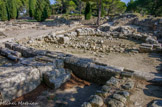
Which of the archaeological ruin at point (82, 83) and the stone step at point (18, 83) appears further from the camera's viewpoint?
the stone step at point (18, 83)

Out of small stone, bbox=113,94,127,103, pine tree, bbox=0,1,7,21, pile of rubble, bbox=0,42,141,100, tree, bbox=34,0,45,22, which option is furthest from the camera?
pine tree, bbox=0,1,7,21

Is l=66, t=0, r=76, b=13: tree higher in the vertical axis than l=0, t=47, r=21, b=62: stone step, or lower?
higher

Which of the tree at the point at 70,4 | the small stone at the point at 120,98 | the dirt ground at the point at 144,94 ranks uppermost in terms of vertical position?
the tree at the point at 70,4

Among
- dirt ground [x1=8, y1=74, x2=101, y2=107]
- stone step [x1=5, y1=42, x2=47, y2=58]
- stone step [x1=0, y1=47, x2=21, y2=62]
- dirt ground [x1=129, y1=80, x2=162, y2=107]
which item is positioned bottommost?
dirt ground [x1=8, y1=74, x2=101, y2=107]

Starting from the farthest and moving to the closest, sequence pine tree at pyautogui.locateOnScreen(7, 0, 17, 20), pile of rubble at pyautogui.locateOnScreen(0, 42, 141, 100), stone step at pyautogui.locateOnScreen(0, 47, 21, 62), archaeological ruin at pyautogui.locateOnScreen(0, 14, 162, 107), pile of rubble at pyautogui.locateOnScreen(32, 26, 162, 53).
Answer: pine tree at pyautogui.locateOnScreen(7, 0, 17, 20) → pile of rubble at pyautogui.locateOnScreen(32, 26, 162, 53) → stone step at pyautogui.locateOnScreen(0, 47, 21, 62) → pile of rubble at pyautogui.locateOnScreen(0, 42, 141, 100) → archaeological ruin at pyautogui.locateOnScreen(0, 14, 162, 107)

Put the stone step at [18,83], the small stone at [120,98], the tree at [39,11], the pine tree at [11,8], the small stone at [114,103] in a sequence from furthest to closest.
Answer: the pine tree at [11,8], the tree at [39,11], the stone step at [18,83], the small stone at [120,98], the small stone at [114,103]

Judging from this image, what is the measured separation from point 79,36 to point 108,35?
3711 mm

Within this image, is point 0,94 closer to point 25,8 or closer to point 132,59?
point 132,59

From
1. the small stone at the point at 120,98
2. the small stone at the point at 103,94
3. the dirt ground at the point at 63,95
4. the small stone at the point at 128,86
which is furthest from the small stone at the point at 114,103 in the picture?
the dirt ground at the point at 63,95

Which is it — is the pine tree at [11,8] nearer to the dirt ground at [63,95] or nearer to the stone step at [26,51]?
the stone step at [26,51]

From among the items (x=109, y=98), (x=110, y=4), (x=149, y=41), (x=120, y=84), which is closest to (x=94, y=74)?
(x=120, y=84)

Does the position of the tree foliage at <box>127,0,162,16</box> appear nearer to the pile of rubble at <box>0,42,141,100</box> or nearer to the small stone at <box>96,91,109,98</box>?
the pile of rubble at <box>0,42,141,100</box>

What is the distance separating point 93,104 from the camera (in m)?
3.55

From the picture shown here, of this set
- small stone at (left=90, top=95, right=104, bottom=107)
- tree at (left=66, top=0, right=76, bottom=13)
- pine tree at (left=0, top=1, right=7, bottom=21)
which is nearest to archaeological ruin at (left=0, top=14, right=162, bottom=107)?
small stone at (left=90, top=95, right=104, bottom=107)
